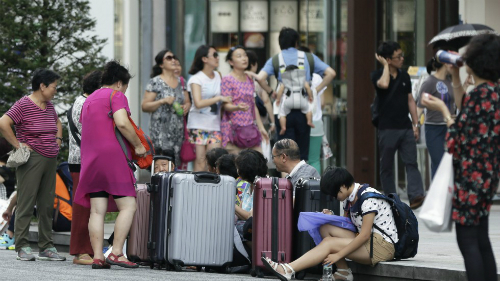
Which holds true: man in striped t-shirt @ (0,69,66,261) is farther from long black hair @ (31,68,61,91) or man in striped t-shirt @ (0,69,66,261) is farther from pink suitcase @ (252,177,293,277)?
pink suitcase @ (252,177,293,277)

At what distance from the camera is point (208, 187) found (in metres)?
10.2

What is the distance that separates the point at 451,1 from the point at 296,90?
4.39m

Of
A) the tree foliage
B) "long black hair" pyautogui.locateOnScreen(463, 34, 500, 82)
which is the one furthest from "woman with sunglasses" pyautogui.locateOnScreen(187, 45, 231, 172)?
"long black hair" pyautogui.locateOnScreen(463, 34, 500, 82)

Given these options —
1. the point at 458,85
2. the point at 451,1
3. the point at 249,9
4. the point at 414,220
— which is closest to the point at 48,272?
the point at 414,220

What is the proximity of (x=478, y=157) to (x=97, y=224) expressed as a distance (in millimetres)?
4298

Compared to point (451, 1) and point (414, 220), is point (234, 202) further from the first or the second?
point (451, 1)

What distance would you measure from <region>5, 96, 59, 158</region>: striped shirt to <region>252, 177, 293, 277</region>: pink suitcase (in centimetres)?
255

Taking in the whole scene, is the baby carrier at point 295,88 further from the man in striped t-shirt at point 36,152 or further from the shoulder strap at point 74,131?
the man in striped t-shirt at point 36,152

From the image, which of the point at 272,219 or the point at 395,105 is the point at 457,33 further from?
the point at 395,105

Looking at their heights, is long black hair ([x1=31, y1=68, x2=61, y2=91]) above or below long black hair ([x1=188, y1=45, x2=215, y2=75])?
below

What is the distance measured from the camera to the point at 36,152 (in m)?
11.4

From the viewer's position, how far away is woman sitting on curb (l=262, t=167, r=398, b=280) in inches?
363

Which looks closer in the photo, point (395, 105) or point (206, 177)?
point (206, 177)

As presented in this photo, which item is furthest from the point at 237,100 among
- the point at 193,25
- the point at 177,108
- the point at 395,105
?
the point at 193,25
